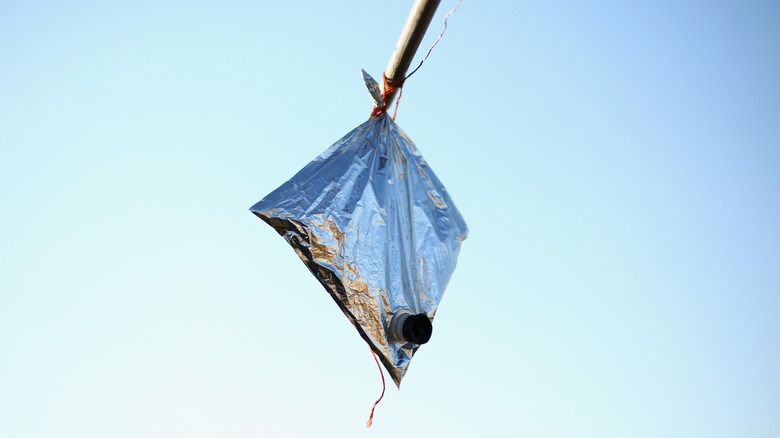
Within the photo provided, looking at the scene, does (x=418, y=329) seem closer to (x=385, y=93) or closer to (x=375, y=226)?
(x=375, y=226)

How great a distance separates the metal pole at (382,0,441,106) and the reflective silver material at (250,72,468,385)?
0.15 metres

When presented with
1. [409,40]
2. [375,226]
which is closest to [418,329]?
[375,226]

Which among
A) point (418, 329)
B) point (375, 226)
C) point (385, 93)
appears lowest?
point (418, 329)

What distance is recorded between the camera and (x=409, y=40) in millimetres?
1800

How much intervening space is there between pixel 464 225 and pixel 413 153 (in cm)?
39

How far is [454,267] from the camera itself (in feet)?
7.17

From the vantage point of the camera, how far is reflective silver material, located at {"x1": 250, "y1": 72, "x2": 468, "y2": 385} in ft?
5.73

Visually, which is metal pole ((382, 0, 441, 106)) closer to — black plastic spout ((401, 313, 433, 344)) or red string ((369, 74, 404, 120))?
red string ((369, 74, 404, 120))

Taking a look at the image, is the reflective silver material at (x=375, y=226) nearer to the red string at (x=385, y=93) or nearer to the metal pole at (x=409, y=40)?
the red string at (x=385, y=93)

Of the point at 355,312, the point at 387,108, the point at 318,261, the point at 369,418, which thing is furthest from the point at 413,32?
the point at 369,418

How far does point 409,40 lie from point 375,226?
2.13 ft

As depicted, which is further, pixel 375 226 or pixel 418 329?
pixel 375 226

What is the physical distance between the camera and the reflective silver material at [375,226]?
5.73 feet

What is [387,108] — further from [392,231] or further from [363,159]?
[392,231]
